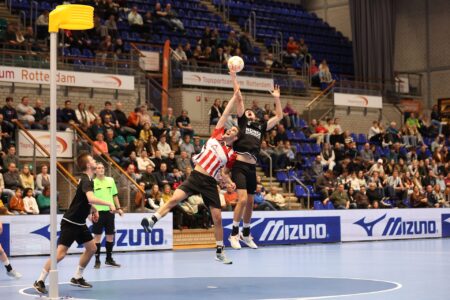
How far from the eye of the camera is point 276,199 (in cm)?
2534

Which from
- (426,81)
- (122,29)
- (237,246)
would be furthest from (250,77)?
(237,246)

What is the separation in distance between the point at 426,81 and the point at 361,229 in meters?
16.7

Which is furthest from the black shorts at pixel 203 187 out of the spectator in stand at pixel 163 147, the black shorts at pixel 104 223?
the spectator in stand at pixel 163 147

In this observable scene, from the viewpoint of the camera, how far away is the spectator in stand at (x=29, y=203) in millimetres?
20141

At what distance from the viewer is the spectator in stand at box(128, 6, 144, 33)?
31.1m

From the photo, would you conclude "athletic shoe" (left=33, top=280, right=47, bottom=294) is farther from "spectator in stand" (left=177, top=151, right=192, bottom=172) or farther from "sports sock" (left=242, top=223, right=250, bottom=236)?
"spectator in stand" (left=177, top=151, right=192, bottom=172)

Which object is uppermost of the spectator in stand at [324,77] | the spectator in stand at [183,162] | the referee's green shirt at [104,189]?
the spectator in stand at [324,77]

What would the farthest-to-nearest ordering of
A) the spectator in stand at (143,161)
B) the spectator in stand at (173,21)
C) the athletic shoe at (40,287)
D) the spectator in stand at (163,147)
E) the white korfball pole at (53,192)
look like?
the spectator in stand at (173,21) < the spectator in stand at (163,147) < the spectator in stand at (143,161) < the athletic shoe at (40,287) < the white korfball pole at (53,192)

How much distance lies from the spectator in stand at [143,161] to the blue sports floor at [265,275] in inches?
135

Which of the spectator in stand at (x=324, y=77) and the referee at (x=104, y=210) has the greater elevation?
the spectator in stand at (x=324, y=77)

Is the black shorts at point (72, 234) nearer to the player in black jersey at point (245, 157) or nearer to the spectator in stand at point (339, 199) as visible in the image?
the player in black jersey at point (245, 157)

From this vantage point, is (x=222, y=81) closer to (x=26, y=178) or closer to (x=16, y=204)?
(x=26, y=178)

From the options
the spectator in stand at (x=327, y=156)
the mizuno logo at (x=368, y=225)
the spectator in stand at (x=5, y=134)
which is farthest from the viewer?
the spectator in stand at (x=327, y=156)

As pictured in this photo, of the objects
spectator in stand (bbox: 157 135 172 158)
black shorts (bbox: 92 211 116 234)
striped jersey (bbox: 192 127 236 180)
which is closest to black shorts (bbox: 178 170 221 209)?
striped jersey (bbox: 192 127 236 180)
